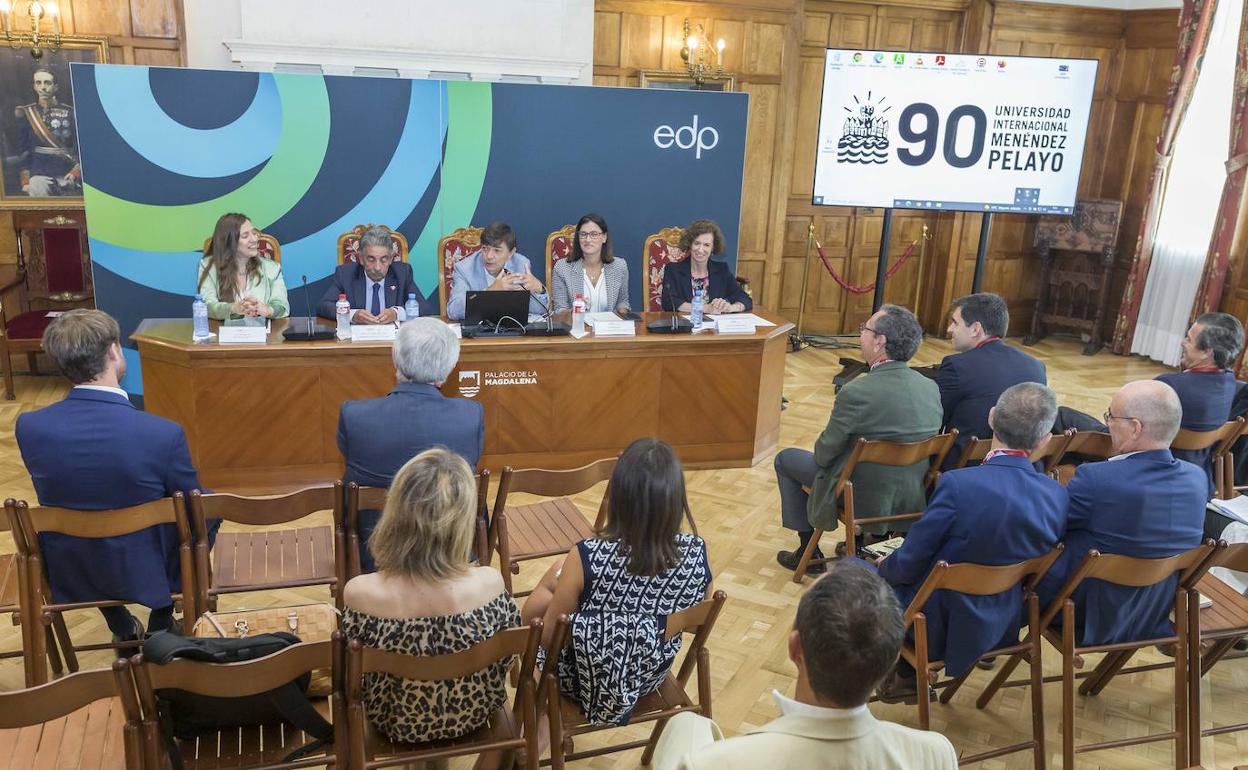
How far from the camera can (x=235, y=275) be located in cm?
505

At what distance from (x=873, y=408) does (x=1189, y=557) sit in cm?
127

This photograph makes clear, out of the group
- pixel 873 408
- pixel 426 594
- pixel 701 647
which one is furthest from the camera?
pixel 873 408

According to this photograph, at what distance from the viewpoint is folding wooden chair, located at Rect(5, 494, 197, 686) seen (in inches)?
107

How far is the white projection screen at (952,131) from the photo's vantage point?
7.08 meters

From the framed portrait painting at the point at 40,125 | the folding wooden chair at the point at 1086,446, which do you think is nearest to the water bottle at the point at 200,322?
the framed portrait painting at the point at 40,125

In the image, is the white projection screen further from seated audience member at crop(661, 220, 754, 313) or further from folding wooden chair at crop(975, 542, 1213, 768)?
folding wooden chair at crop(975, 542, 1213, 768)

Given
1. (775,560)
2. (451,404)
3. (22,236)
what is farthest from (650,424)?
(22,236)

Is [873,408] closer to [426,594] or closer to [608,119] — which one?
[426,594]

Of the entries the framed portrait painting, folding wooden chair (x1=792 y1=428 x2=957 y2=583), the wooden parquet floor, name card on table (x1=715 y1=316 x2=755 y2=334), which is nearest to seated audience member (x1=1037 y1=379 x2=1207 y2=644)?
the wooden parquet floor

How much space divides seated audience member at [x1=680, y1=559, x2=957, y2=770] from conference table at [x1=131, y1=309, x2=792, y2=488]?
3.46 metres

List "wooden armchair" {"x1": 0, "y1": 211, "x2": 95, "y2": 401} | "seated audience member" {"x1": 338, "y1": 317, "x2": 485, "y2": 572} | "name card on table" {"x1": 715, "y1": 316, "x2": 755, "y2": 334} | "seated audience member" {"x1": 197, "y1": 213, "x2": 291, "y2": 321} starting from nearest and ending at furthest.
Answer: "seated audience member" {"x1": 338, "y1": 317, "x2": 485, "y2": 572} → "seated audience member" {"x1": 197, "y1": 213, "x2": 291, "y2": 321} → "name card on table" {"x1": 715, "y1": 316, "x2": 755, "y2": 334} → "wooden armchair" {"x1": 0, "y1": 211, "x2": 95, "y2": 401}

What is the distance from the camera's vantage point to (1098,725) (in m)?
3.34

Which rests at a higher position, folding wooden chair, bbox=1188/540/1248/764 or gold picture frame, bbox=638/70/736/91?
gold picture frame, bbox=638/70/736/91

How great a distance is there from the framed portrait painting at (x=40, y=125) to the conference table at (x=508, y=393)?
8.05 feet
